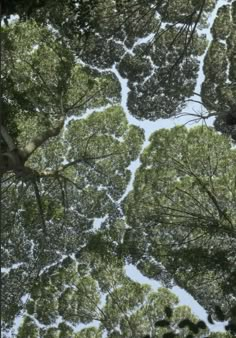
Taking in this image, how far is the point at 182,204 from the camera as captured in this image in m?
10.0

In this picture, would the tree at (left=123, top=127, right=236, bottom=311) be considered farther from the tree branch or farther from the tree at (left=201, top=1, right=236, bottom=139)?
the tree branch

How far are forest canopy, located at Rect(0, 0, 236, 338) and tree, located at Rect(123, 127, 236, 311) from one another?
0.08 ft

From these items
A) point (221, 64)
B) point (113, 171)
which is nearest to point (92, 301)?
point (113, 171)

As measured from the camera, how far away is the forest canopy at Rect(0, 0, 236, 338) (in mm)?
9859

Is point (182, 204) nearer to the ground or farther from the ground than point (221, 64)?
nearer to the ground

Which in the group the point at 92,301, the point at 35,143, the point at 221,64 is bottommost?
the point at 92,301

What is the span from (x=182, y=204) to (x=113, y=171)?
5.91ft

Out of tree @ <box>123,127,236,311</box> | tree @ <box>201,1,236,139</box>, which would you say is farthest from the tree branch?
tree @ <box>201,1,236,139</box>

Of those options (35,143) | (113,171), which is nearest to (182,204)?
(113,171)

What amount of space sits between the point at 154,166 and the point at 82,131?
1877 millimetres

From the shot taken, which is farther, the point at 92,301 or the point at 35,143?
the point at 92,301

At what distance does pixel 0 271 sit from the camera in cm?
1013

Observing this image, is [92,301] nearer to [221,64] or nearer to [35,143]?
[35,143]

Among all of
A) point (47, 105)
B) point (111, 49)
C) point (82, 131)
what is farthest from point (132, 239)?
point (111, 49)
